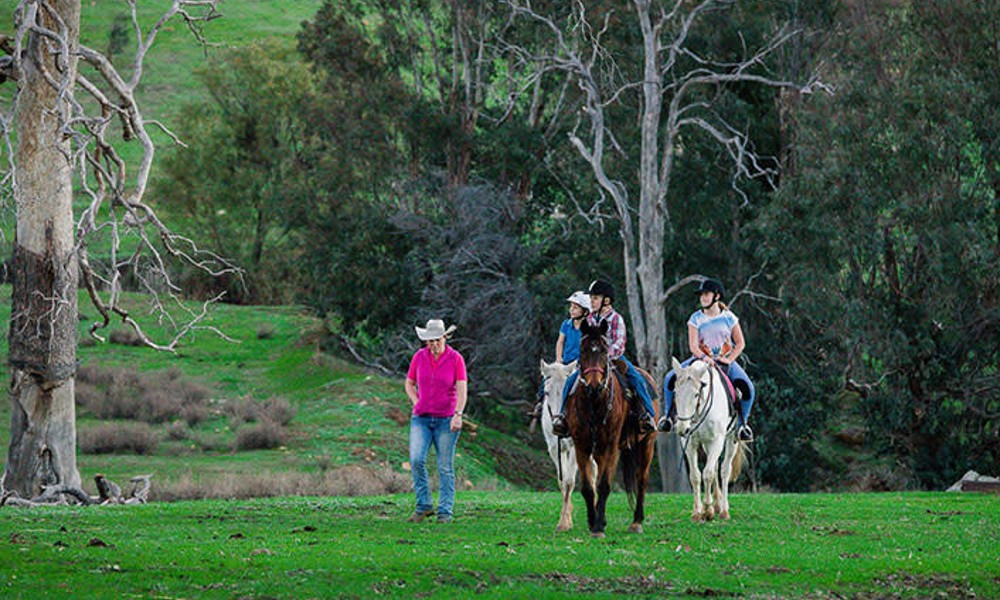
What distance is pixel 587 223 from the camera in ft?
156

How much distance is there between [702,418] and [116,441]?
78.4 feet

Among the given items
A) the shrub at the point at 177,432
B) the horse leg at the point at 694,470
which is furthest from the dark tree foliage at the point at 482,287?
the horse leg at the point at 694,470

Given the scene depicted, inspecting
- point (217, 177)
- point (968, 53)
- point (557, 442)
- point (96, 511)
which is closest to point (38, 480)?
point (96, 511)

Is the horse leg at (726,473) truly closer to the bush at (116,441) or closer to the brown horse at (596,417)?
the brown horse at (596,417)

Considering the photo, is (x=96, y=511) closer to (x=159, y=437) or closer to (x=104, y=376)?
(x=159, y=437)

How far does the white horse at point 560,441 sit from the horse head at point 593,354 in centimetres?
90

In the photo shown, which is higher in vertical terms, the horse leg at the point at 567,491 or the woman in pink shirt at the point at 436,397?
the woman in pink shirt at the point at 436,397

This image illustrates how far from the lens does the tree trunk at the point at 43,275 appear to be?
24.3 meters

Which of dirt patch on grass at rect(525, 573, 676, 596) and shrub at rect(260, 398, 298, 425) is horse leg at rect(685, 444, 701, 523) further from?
shrub at rect(260, 398, 298, 425)

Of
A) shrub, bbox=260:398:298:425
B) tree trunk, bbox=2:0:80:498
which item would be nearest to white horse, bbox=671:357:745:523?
tree trunk, bbox=2:0:80:498

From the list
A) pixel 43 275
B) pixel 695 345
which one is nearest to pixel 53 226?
pixel 43 275

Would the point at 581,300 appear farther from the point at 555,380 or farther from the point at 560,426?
the point at 560,426

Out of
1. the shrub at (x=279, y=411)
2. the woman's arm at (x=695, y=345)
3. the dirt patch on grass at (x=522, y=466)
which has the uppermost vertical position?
the woman's arm at (x=695, y=345)

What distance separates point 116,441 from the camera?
38750 mm
